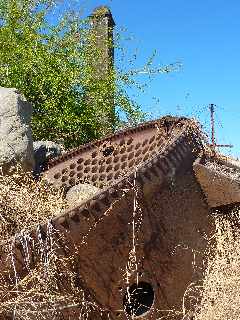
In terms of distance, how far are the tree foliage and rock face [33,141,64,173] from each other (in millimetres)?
3000

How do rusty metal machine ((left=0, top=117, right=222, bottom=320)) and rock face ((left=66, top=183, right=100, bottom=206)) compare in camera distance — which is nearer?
rusty metal machine ((left=0, top=117, right=222, bottom=320))

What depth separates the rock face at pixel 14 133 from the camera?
545cm

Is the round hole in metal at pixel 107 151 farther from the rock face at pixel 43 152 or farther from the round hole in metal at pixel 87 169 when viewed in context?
the rock face at pixel 43 152

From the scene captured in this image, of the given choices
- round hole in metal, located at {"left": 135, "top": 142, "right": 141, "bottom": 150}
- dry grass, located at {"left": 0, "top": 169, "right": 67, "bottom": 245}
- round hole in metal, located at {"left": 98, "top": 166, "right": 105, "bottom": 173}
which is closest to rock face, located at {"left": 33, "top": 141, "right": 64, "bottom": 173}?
round hole in metal, located at {"left": 98, "top": 166, "right": 105, "bottom": 173}

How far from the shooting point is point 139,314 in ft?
12.5

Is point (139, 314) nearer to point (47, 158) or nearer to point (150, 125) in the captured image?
point (150, 125)

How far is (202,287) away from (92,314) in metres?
1.06

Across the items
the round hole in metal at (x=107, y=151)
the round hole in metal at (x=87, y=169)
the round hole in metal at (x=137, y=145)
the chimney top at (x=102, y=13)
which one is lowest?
the round hole in metal at (x=87, y=169)

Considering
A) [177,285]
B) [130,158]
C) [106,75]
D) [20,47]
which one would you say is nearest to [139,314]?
[177,285]

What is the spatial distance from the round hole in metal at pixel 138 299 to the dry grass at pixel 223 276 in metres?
0.39

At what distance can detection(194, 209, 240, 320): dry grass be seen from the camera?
4.04 meters

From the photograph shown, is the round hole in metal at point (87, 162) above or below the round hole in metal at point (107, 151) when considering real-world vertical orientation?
below

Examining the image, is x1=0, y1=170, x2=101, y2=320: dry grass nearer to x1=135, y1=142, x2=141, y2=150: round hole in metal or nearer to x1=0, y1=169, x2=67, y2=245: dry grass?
x1=0, y1=169, x2=67, y2=245: dry grass

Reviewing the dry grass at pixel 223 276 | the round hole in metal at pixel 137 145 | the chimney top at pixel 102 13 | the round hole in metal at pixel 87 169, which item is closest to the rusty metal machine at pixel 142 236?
the dry grass at pixel 223 276
